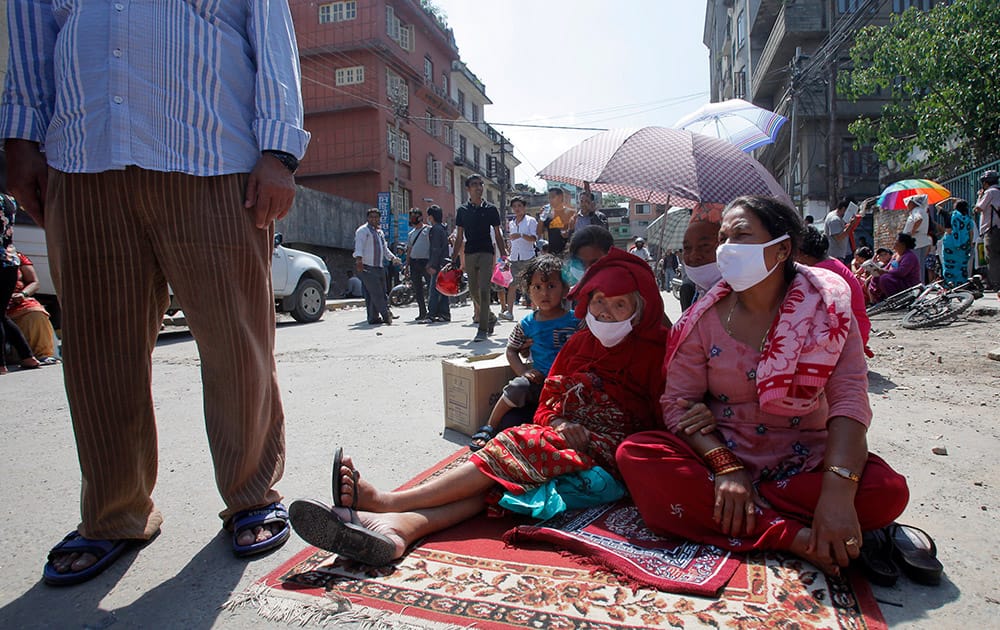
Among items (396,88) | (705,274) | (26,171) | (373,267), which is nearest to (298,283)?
(373,267)

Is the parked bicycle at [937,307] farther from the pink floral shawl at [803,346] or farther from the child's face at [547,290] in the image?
the pink floral shawl at [803,346]

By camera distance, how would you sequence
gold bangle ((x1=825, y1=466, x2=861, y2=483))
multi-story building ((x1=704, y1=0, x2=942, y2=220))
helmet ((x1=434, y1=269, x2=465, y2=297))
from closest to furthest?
gold bangle ((x1=825, y1=466, x2=861, y2=483)) → helmet ((x1=434, y1=269, x2=465, y2=297)) → multi-story building ((x1=704, y1=0, x2=942, y2=220))

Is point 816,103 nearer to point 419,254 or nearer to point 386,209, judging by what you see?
point 386,209

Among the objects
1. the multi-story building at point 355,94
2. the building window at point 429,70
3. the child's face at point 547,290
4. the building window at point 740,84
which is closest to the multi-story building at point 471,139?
the building window at point 429,70

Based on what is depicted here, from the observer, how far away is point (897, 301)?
7863 millimetres

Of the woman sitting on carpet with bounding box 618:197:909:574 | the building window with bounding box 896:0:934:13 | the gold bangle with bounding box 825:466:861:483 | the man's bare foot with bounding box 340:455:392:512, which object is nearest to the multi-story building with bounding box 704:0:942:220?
the building window with bounding box 896:0:934:13

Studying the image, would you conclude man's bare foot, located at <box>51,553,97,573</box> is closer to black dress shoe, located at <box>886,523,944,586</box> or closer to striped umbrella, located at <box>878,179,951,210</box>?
black dress shoe, located at <box>886,523,944,586</box>

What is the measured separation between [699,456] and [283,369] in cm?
416

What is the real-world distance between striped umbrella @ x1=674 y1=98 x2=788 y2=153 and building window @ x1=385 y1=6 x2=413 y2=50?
23442 millimetres

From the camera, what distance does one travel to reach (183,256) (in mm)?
1827

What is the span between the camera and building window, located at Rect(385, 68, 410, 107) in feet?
85.8

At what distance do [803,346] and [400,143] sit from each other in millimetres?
26759

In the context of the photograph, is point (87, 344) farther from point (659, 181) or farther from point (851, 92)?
point (851, 92)

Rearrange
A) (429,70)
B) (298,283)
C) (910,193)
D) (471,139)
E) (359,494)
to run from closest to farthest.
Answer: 1. (359,494)
2. (298,283)
3. (910,193)
4. (429,70)
5. (471,139)
